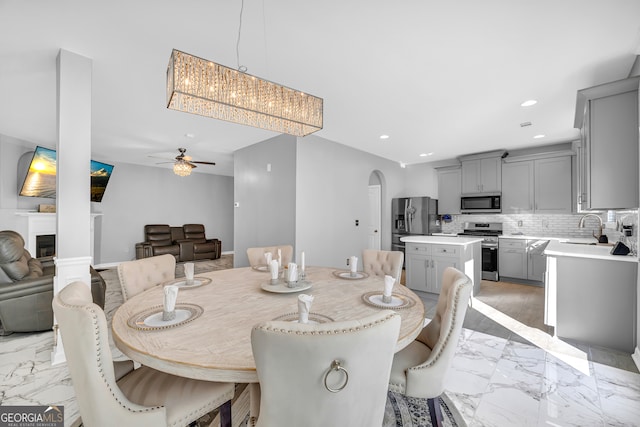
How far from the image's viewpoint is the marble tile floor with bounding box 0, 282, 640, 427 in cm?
168

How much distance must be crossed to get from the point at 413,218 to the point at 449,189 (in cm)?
99

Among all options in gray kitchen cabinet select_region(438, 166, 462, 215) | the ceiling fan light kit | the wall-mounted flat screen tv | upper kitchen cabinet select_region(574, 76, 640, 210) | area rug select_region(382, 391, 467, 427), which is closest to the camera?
area rug select_region(382, 391, 467, 427)

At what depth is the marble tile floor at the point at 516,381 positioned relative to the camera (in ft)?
5.52

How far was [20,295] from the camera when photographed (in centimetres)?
264

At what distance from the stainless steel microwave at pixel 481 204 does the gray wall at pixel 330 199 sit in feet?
6.46

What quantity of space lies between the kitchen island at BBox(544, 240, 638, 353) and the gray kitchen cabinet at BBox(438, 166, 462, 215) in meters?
3.12

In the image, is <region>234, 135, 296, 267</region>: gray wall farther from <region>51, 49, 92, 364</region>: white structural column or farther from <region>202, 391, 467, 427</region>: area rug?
<region>202, 391, 467, 427</region>: area rug

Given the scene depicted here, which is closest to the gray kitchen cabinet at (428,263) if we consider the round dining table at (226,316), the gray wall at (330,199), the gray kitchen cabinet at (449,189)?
the gray wall at (330,199)

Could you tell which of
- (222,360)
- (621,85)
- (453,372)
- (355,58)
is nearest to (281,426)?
(222,360)

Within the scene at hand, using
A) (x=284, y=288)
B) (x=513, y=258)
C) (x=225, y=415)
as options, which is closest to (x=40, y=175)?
(x=284, y=288)

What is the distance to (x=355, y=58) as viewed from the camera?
227cm

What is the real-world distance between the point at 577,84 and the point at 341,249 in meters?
3.62

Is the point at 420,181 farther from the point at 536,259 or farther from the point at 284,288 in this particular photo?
the point at 284,288

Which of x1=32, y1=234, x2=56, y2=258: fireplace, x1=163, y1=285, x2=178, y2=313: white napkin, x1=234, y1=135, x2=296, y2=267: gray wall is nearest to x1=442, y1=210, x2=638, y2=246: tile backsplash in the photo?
x1=234, y1=135, x2=296, y2=267: gray wall
